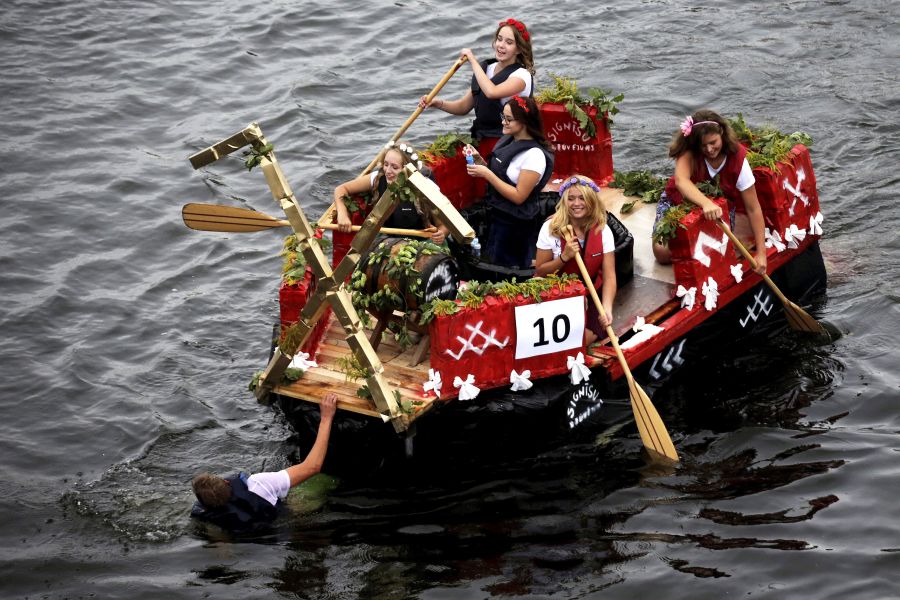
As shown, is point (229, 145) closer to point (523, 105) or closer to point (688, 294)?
point (523, 105)

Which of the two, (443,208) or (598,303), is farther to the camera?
(598,303)

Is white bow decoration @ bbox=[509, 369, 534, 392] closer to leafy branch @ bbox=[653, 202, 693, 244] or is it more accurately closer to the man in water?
the man in water

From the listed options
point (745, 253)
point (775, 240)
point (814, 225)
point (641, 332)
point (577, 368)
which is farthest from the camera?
point (814, 225)

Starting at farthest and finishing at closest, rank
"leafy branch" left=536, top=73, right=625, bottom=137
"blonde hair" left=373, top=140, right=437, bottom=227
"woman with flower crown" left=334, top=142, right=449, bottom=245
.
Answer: "leafy branch" left=536, top=73, right=625, bottom=137
"woman with flower crown" left=334, top=142, right=449, bottom=245
"blonde hair" left=373, top=140, right=437, bottom=227

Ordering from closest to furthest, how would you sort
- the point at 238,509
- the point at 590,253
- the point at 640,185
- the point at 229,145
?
the point at 229,145
the point at 238,509
the point at 590,253
the point at 640,185

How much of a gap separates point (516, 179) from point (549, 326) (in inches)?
65.8

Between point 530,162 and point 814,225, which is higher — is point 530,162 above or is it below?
above

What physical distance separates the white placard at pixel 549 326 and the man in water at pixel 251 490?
1590mm

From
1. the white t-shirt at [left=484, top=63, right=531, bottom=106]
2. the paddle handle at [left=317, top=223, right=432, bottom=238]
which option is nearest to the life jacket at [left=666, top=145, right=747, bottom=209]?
the white t-shirt at [left=484, top=63, right=531, bottom=106]

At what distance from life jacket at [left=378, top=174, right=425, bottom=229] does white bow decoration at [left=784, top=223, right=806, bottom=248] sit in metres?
3.66

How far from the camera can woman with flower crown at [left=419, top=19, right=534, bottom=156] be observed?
11.9 metres

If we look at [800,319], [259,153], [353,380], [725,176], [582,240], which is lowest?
[800,319]

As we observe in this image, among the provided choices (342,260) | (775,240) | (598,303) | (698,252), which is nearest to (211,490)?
(342,260)

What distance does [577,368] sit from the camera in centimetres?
996
